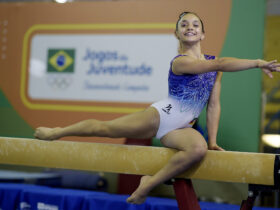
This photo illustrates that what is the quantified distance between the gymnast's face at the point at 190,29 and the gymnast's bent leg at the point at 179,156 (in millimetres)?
605

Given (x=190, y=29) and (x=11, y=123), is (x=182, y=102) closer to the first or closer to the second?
(x=190, y=29)

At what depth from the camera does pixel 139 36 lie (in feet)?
13.5

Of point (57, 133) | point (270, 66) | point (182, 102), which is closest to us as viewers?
point (270, 66)

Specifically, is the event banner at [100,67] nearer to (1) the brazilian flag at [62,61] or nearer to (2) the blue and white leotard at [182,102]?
(1) the brazilian flag at [62,61]

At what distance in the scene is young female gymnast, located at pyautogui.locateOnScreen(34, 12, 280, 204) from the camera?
84.0 inches

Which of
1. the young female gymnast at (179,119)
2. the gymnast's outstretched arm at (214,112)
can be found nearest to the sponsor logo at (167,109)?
the young female gymnast at (179,119)

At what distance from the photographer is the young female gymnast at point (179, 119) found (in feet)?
7.00

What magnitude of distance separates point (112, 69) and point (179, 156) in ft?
7.37

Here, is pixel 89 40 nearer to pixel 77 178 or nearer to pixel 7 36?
pixel 7 36

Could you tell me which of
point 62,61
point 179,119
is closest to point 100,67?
point 62,61

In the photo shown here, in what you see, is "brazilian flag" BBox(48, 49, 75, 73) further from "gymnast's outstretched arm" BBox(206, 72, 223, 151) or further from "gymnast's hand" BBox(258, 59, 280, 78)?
"gymnast's hand" BBox(258, 59, 280, 78)

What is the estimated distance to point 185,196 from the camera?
7.23 feet

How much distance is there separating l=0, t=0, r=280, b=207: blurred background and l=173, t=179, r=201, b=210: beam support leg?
1561 mm

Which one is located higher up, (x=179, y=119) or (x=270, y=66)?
(x=270, y=66)
